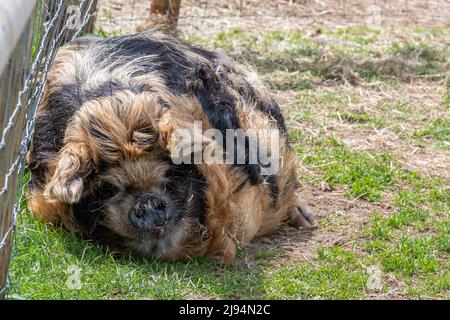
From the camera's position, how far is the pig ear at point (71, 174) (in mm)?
5121

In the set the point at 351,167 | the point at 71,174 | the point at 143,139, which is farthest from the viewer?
the point at 351,167

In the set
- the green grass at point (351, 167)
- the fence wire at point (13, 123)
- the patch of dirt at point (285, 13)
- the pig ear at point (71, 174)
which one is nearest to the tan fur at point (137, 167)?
the pig ear at point (71, 174)

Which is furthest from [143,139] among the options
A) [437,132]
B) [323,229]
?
[437,132]

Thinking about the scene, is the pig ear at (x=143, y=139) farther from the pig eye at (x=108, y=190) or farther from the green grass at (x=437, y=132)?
the green grass at (x=437, y=132)

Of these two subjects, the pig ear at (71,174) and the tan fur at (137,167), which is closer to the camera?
the pig ear at (71,174)

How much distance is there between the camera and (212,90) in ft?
19.6

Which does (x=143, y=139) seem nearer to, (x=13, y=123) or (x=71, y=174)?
(x=71, y=174)

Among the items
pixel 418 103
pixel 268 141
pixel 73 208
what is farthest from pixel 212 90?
pixel 418 103

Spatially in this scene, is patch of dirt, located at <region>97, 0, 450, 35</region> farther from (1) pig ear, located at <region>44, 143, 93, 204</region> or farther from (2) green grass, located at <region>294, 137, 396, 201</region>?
(1) pig ear, located at <region>44, 143, 93, 204</region>

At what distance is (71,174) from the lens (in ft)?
17.1

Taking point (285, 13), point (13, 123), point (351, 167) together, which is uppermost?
point (285, 13)

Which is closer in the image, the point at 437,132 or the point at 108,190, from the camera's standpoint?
the point at 108,190

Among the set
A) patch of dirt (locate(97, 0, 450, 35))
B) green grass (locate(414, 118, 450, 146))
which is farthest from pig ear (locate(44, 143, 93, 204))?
patch of dirt (locate(97, 0, 450, 35))

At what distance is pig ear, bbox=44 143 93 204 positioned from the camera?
512 centimetres
